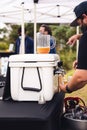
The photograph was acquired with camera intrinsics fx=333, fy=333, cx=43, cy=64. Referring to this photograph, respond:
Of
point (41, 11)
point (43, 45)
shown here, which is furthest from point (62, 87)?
point (41, 11)

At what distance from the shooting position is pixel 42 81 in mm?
1813

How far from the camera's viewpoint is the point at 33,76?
1.83 metres

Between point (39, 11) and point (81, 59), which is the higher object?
point (39, 11)

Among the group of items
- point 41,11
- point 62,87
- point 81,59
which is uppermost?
point 41,11

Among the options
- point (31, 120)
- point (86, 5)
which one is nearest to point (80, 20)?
point (86, 5)

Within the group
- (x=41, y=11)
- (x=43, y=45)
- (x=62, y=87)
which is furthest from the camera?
(x=41, y=11)

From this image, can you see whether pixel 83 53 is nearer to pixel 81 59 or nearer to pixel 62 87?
pixel 81 59

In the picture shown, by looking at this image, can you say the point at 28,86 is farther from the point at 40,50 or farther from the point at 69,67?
the point at 69,67

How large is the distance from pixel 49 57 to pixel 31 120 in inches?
16.6

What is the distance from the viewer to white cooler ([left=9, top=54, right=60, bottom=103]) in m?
1.81

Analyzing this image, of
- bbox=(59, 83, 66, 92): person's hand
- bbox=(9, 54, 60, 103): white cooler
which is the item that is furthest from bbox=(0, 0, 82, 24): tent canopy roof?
bbox=(9, 54, 60, 103): white cooler

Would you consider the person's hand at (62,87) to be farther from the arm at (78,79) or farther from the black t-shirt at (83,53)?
the black t-shirt at (83,53)

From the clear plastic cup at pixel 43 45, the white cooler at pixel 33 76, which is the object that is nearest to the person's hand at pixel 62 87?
the white cooler at pixel 33 76

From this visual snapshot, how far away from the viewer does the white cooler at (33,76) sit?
181cm
